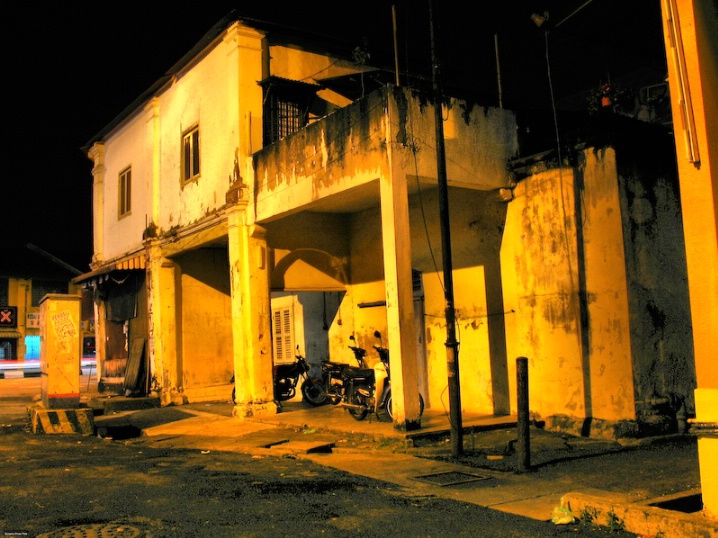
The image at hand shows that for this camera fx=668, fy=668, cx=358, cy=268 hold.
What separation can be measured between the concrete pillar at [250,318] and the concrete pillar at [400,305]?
420 cm

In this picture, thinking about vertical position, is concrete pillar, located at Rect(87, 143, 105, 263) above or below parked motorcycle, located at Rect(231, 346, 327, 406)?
above

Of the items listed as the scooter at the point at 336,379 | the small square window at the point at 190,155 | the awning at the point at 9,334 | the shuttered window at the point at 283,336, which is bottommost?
the scooter at the point at 336,379

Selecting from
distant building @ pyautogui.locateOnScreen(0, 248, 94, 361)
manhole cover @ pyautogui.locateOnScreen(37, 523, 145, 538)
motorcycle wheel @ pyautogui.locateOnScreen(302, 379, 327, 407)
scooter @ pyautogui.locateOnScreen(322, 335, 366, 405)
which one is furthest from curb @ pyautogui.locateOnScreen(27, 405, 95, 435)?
distant building @ pyautogui.locateOnScreen(0, 248, 94, 361)

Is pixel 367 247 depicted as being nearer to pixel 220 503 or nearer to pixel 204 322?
pixel 204 322

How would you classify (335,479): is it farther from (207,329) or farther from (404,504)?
(207,329)

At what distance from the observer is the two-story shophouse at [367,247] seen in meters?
9.59

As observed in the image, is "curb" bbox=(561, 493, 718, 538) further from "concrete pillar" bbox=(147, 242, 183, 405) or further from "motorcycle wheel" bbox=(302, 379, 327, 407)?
"concrete pillar" bbox=(147, 242, 183, 405)

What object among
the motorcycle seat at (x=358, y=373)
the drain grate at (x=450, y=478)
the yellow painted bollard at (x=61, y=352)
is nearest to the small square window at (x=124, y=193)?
the yellow painted bollard at (x=61, y=352)

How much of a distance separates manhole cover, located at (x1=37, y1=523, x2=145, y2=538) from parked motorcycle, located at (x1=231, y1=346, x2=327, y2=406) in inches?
336

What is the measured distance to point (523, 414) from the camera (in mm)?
7512

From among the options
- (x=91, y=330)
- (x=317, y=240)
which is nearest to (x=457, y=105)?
(x=317, y=240)

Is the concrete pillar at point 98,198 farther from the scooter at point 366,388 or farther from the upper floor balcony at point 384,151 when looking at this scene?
the scooter at point 366,388

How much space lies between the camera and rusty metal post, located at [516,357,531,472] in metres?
7.50

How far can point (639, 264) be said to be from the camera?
9516mm
